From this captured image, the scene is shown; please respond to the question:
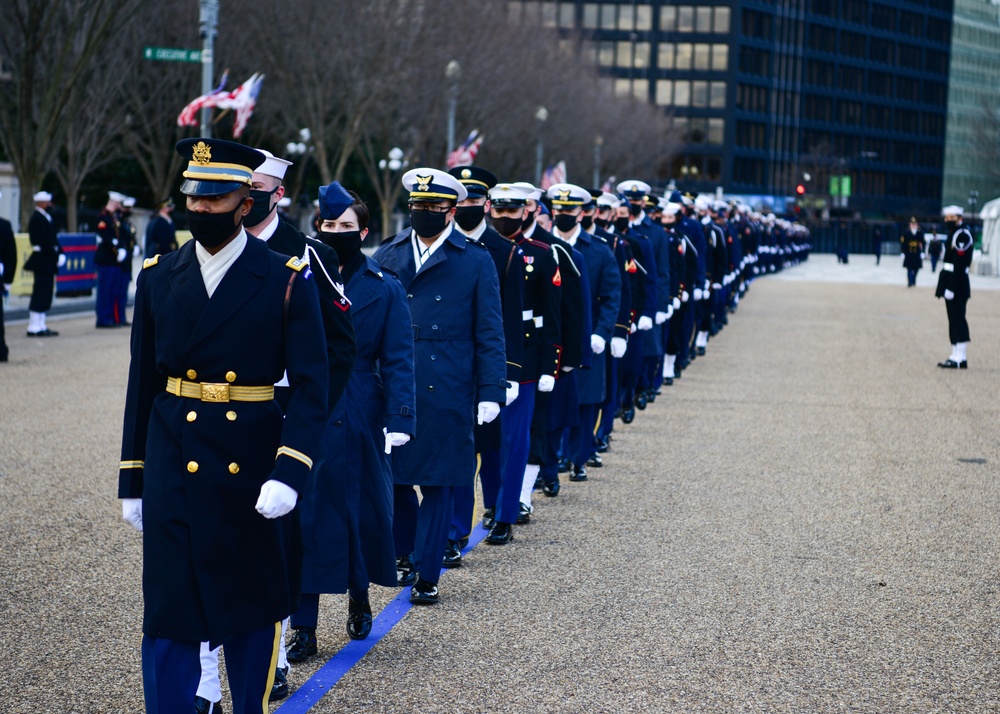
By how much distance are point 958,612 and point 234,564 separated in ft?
12.7

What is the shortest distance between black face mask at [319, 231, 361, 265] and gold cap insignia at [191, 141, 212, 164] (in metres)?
1.63

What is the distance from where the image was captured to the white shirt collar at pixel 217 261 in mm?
4109

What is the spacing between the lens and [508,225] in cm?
820

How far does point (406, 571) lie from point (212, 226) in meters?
3.22

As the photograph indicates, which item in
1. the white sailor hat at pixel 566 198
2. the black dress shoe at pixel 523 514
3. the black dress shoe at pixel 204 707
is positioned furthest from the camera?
the white sailor hat at pixel 566 198

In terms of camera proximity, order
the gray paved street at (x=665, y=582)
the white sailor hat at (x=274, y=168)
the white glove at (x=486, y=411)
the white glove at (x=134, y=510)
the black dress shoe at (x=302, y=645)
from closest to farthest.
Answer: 1. the white glove at (x=134, y=510)
2. the white sailor hat at (x=274, y=168)
3. the gray paved street at (x=665, y=582)
4. the black dress shoe at (x=302, y=645)
5. the white glove at (x=486, y=411)

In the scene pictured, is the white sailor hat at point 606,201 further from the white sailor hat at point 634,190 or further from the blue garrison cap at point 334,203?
the blue garrison cap at point 334,203

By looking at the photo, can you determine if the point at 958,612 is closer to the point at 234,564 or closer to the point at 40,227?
the point at 234,564

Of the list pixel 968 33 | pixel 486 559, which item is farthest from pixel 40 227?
pixel 968 33

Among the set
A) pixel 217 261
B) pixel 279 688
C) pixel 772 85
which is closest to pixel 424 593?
pixel 279 688

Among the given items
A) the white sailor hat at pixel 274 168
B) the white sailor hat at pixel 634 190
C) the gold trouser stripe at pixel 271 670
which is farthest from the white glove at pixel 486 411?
the white sailor hat at pixel 634 190

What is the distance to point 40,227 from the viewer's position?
65.6 feet

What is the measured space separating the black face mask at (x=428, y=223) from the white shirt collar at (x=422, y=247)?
4 cm

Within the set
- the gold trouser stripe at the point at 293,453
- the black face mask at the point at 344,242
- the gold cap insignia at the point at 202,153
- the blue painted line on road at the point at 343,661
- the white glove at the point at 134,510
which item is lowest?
the blue painted line on road at the point at 343,661
